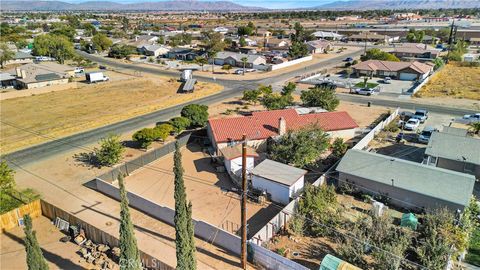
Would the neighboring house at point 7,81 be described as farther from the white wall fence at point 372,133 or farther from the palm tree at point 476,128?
the palm tree at point 476,128

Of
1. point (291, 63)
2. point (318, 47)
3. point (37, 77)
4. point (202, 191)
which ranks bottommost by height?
point (202, 191)

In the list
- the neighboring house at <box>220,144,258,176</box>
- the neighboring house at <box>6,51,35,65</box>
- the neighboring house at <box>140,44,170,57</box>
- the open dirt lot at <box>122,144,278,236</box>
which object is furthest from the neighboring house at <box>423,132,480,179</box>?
A: the neighboring house at <box>6,51,35,65</box>

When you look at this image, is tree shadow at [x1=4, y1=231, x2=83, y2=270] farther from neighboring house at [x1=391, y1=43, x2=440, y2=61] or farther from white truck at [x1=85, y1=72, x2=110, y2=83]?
neighboring house at [x1=391, y1=43, x2=440, y2=61]

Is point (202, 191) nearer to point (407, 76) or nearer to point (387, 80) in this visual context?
point (387, 80)

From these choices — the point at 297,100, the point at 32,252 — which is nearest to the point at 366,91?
the point at 297,100

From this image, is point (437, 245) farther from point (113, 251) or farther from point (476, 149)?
point (113, 251)

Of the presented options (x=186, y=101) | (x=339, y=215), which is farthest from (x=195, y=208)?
(x=186, y=101)
